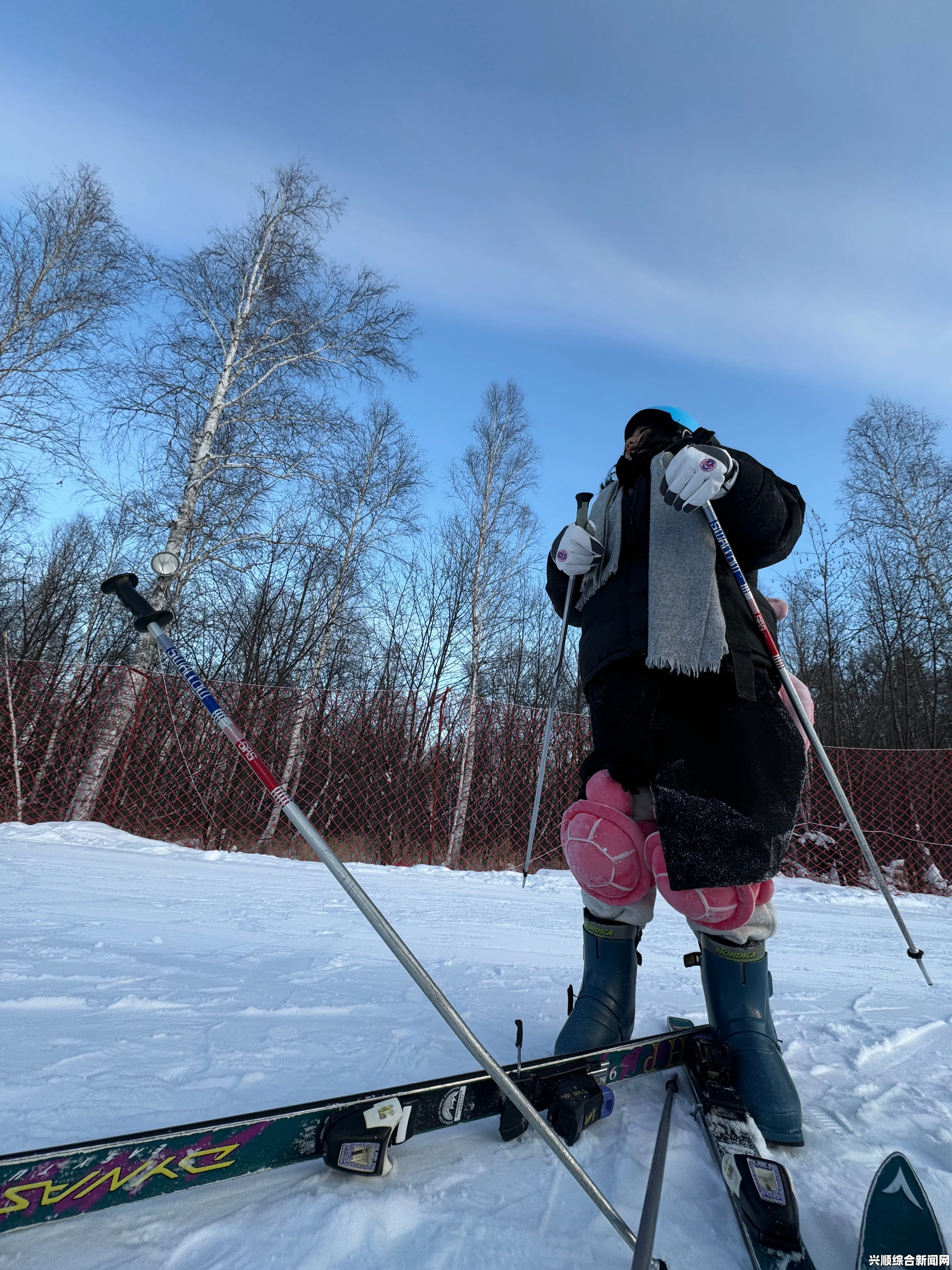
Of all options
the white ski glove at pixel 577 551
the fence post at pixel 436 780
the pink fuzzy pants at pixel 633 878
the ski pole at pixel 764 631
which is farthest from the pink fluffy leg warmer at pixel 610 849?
the fence post at pixel 436 780

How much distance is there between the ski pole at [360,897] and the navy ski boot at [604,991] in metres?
0.27

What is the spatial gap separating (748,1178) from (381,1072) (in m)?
0.62

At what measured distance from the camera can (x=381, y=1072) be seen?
1107 mm

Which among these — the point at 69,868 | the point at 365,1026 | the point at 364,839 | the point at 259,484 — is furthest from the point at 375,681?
the point at 365,1026

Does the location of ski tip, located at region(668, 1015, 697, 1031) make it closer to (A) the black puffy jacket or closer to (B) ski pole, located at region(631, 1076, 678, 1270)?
(B) ski pole, located at region(631, 1076, 678, 1270)

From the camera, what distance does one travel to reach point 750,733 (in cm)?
120

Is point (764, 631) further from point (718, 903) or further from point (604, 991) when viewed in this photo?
point (604, 991)

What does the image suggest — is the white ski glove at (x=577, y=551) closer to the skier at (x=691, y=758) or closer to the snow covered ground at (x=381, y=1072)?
the skier at (x=691, y=758)

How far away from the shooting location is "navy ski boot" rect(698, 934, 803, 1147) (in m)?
1.00

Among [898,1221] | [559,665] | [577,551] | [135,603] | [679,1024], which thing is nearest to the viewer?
[898,1221]

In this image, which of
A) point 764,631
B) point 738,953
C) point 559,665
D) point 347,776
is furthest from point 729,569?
point 347,776

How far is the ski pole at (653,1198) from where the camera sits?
0.64 m

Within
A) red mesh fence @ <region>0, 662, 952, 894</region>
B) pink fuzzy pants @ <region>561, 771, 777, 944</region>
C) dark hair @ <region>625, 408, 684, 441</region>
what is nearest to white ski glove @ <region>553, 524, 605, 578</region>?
dark hair @ <region>625, 408, 684, 441</region>

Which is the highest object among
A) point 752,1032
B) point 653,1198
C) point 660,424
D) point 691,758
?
point 660,424
